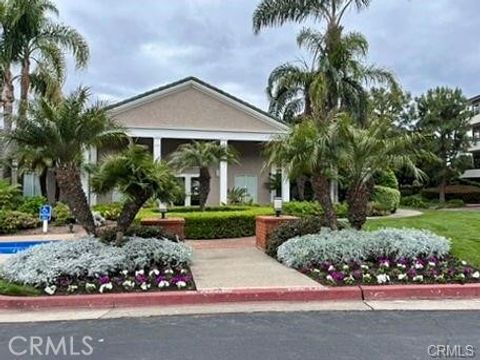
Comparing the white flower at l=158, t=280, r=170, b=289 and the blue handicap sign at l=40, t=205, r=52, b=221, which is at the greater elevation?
the blue handicap sign at l=40, t=205, r=52, b=221

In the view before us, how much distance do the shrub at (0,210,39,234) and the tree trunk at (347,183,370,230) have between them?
39.3ft

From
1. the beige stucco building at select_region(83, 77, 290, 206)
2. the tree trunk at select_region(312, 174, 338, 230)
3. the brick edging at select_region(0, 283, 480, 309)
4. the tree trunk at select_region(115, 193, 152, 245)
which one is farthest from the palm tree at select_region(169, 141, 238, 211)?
the brick edging at select_region(0, 283, 480, 309)

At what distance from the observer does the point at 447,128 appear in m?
39.7

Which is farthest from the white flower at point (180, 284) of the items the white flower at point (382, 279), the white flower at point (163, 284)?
the white flower at point (382, 279)

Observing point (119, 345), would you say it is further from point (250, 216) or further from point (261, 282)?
point (250, 216)

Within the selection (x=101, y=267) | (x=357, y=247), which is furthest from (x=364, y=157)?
(x=101, y=267)

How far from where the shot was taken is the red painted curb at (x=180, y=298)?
24.4ft

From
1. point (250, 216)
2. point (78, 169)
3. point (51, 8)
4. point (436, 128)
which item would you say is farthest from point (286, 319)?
point (436, 128)

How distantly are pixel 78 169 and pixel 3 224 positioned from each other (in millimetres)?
8286

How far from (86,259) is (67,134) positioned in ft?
8.91

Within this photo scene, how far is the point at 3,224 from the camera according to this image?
56.8ft

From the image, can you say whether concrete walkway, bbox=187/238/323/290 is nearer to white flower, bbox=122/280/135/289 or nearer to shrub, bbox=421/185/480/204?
white flower, bbox=122/280/135/289

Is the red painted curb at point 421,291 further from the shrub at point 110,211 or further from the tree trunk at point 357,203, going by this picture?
the shrub at point 110,211

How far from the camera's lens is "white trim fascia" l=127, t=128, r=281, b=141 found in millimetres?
25641
